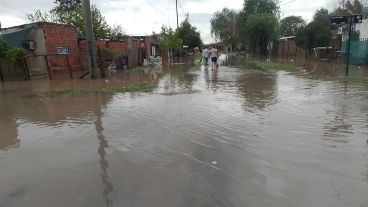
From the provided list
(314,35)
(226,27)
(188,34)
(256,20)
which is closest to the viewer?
(314,35)

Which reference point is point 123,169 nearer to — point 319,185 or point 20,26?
point 319,185

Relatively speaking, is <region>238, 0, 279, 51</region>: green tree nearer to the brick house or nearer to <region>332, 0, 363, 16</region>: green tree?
<region>332, 0, 363, 16</region>: green tree

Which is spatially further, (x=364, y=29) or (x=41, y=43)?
(x=364, y=29)

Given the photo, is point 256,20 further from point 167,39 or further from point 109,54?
point 109,54

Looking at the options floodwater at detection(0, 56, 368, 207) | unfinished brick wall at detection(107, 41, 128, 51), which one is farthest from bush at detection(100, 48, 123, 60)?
floodwater at detection(0, 56, 368, 207)

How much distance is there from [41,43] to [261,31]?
33.4m

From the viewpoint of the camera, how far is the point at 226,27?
261ft

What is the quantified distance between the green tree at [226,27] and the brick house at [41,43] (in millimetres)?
55595

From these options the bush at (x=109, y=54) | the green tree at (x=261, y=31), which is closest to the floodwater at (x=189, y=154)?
the bush at (x=109, y=54)

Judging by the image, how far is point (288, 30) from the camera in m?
85.1

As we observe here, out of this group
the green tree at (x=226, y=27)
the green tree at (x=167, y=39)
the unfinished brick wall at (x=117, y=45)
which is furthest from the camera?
the green tree at (x=226, y=27)

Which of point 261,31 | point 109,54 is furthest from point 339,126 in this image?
point 261,31

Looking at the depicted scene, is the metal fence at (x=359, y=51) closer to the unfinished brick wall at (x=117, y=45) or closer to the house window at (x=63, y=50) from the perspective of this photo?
the unfinished brick wall at (x=117, y=45)

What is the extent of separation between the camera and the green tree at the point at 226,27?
253 ft
